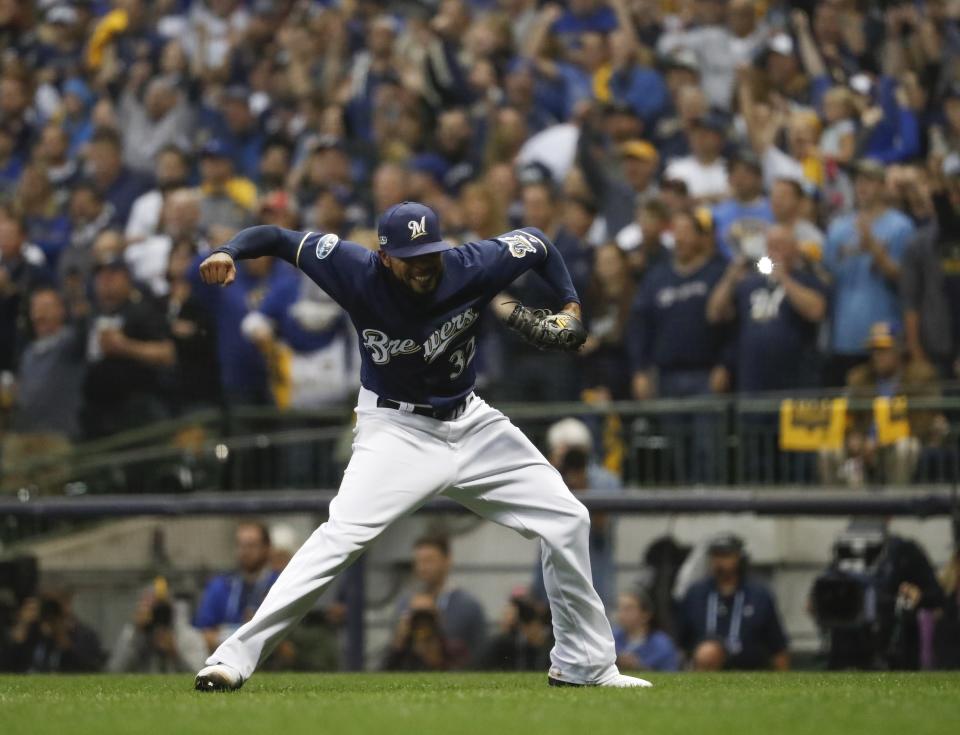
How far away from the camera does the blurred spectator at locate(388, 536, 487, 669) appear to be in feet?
33.4

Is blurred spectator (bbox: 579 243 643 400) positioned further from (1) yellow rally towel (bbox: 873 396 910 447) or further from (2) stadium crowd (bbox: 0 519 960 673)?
(1) yellow rally towel (bbox: 873 396 910 447)

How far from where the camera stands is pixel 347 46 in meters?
16.5

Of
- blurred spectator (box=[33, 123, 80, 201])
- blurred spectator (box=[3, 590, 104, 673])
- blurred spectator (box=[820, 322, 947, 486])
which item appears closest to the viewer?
blurred spectator (box=[820, 322, 947, 486])

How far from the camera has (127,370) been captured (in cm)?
1252

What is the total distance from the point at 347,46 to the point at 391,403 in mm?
10166

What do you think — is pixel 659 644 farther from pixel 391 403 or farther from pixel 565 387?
pixel 391 403

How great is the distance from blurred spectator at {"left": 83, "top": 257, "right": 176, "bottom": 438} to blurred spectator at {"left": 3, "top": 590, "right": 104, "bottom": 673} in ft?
6.38

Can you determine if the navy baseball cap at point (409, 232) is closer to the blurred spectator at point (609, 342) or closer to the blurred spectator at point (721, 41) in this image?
the blurred spectator at point (609, 342)

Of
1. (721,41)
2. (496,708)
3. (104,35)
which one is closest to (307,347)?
(721,41)

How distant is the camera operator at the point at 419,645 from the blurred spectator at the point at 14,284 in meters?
4.60

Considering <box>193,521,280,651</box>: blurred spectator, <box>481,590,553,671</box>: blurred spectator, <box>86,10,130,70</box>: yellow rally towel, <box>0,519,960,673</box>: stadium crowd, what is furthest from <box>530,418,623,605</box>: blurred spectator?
<box>86,10,130,70</box>: yellow rally towel

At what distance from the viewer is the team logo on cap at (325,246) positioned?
Result: 6832 millimetres

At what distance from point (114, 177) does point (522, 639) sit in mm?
7753

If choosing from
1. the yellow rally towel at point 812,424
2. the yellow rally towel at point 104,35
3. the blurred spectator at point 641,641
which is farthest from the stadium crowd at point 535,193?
the blurred spectator at point 641,641
